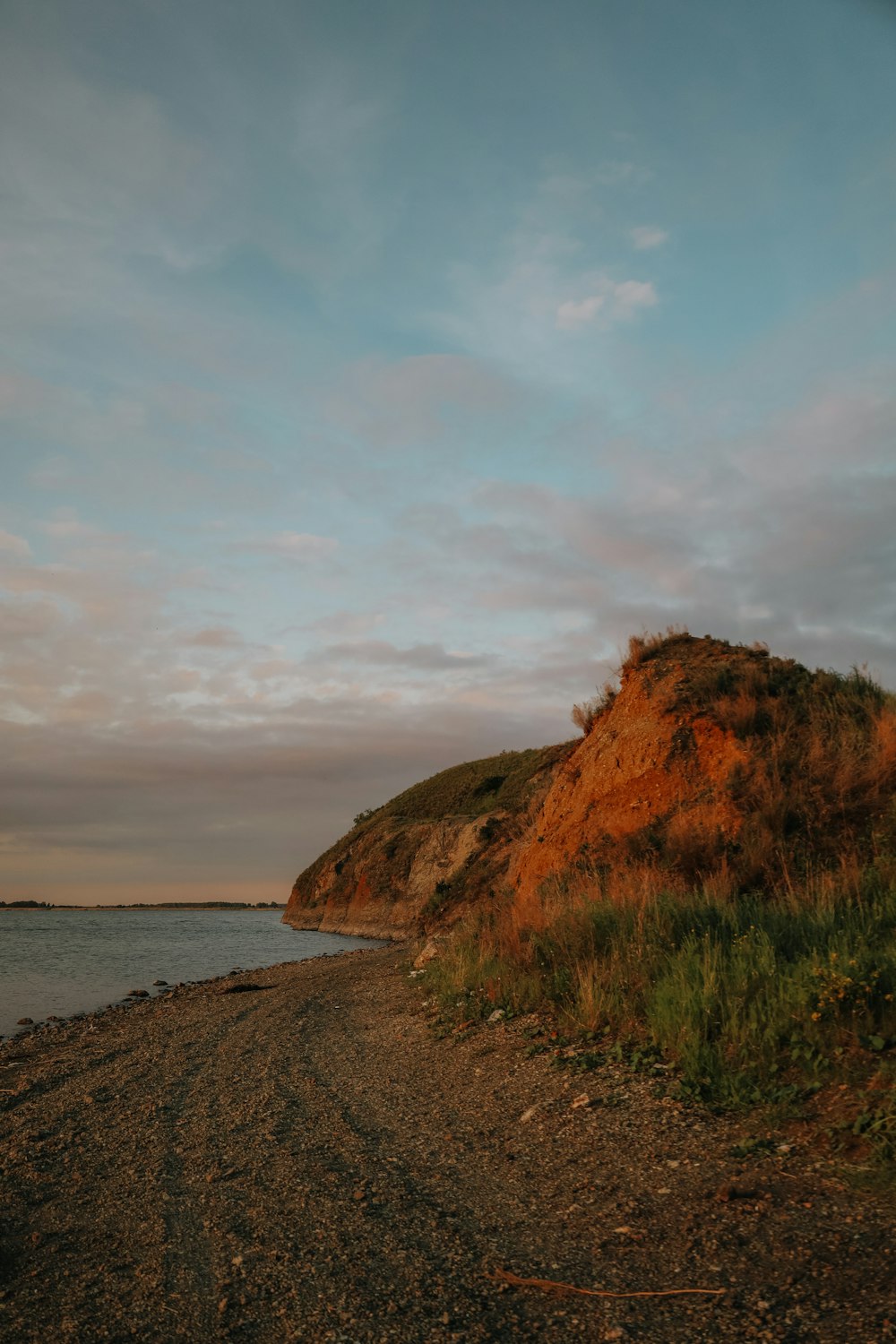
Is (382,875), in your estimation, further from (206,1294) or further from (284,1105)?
(206,1294)

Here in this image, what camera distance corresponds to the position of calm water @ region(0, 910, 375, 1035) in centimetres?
1908

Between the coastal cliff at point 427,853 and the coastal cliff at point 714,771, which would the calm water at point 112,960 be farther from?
the coastal cliff at point 714,771

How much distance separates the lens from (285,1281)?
4.09 metres

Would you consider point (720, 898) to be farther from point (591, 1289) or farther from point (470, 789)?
point (470, 789)

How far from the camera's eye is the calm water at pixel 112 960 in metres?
19.1

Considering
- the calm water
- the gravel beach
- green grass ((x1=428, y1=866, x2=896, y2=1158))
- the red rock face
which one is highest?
the red rock face

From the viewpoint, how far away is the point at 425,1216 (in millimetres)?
4867

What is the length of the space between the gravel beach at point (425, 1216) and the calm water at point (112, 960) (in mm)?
10149

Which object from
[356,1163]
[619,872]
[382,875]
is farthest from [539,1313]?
[382,875]

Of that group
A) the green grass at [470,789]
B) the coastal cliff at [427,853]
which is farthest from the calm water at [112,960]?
the green grass at [470,789]

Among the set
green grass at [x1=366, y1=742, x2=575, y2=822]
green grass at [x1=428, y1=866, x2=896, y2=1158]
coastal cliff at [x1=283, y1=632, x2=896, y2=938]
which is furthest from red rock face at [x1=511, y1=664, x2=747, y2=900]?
green grass at [x1=366, y1=742, x2=575, y2=822]

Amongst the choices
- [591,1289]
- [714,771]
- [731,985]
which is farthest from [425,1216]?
[714,771]

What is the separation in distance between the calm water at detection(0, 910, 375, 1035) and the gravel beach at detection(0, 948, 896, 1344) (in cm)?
1015

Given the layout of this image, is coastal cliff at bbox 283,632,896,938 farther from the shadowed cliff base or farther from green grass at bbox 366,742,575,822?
green grass at bbox 366,742,575,822
